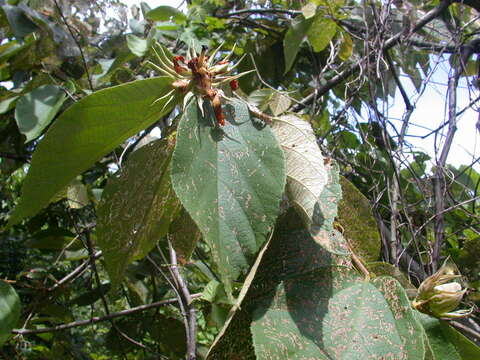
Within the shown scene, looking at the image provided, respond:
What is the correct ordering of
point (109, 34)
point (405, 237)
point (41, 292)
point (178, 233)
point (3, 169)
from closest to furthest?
point (178, 233) → point (405, 237) → point (41, 292) → point (3, 169) → point (109, 34)

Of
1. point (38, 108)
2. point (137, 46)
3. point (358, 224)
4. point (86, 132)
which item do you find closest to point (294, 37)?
point (137, 46)

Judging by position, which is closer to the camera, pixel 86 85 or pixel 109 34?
pixel 86 85

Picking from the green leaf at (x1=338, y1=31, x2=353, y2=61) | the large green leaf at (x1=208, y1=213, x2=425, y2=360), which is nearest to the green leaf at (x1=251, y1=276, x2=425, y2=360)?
the large green leaf at (x1=208, y1=213, x2=425, y2=360)

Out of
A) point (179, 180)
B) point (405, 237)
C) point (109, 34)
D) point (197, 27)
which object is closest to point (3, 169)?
point (109, 34)

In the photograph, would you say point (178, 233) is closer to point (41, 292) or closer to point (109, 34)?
point (41, 292)

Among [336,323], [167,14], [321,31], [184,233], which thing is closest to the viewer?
[336,323]

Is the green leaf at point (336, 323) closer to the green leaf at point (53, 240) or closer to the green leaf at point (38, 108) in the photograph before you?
the green leaf at point (38, 108)

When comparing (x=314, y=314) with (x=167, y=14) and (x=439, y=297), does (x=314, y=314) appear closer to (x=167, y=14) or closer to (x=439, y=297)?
(x=439, y=297)
